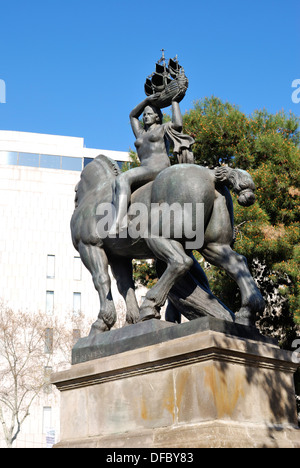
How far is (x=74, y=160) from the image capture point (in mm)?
56875

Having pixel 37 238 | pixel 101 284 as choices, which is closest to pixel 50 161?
pixel 37 238

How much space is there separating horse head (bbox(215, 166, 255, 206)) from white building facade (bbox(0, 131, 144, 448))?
40.4 metres

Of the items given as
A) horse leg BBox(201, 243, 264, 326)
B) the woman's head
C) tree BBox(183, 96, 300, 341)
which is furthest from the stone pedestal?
tree BBox(183, 96, 300, 341)

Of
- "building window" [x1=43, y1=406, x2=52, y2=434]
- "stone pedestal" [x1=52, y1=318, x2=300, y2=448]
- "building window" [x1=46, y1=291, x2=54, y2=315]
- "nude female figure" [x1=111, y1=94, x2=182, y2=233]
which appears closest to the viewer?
"stone pedestal" [x1=52, y1=318, x2=300, y2=448]

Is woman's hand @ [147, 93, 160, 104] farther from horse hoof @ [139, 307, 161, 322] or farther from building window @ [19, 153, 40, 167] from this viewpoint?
building window @ [19, 153, 40, 167]

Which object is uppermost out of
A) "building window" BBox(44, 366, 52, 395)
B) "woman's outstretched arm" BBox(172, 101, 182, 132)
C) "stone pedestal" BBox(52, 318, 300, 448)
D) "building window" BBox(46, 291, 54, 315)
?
"building window" BBox(46, 291, 54, 315)

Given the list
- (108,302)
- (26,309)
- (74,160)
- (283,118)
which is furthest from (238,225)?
(74,160)

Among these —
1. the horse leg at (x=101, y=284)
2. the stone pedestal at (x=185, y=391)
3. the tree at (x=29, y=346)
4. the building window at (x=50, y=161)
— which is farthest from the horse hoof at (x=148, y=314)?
the building window at (x=50, y=161)

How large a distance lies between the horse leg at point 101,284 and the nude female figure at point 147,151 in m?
0.61

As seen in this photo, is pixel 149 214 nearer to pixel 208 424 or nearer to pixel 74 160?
pixel 208 424

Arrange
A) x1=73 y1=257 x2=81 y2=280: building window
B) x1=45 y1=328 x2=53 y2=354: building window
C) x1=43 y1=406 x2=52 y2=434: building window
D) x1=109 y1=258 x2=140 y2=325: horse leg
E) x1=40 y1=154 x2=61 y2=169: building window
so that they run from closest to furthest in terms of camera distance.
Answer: x1=109 y1=258 x2=140 y2=325: horse leg, x1=45 y1=328 x2=53 y2=354: building window, x1=43 y1=406 x2=52 y2=434: building window, x1=73 y1=257 x2=81 y2=280: building window, x1=40 y1=154 x2=61 y2=169: building window

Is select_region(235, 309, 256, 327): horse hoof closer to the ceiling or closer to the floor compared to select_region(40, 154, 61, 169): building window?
closer to the floor

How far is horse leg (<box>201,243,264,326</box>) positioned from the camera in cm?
716
